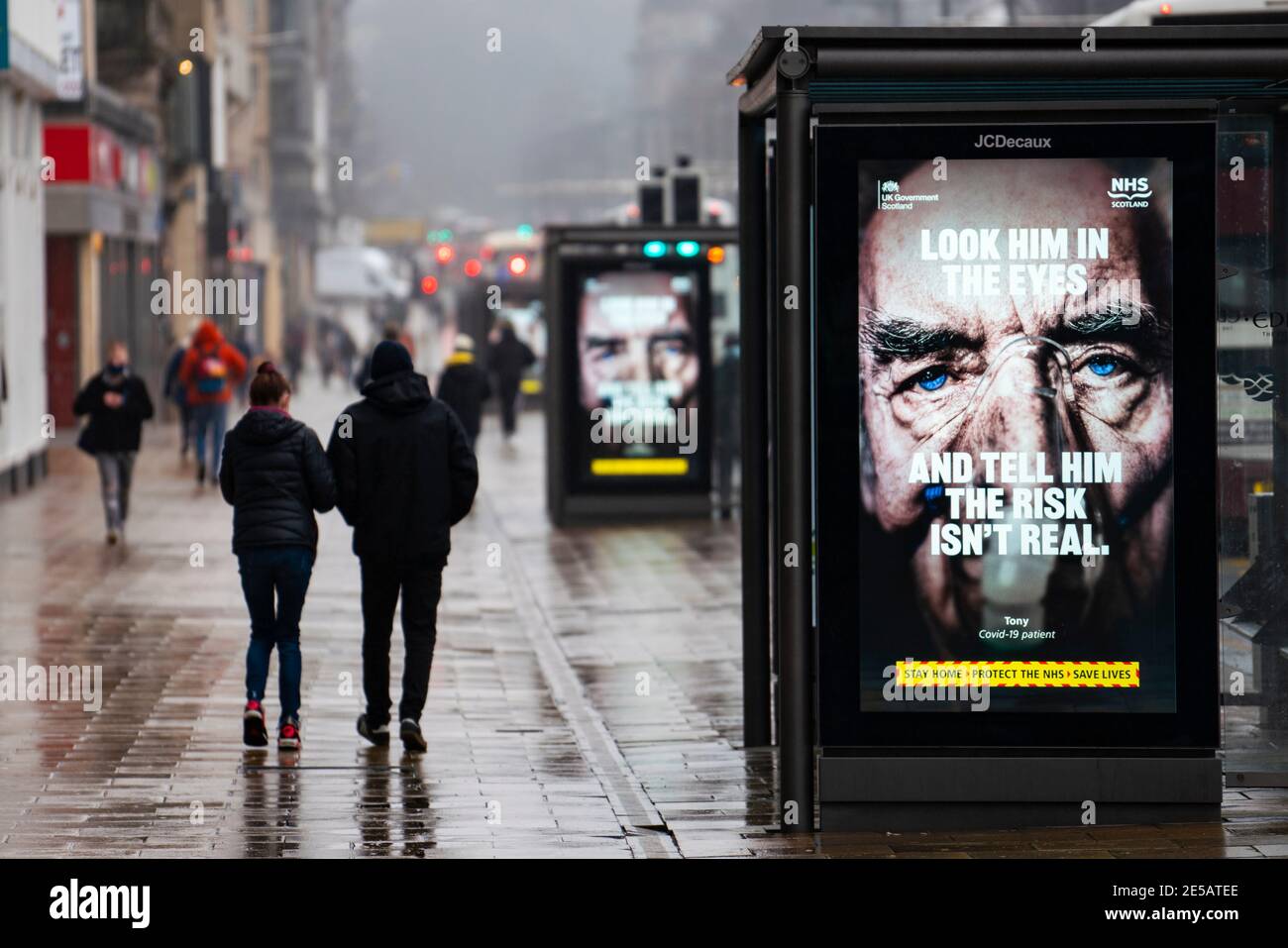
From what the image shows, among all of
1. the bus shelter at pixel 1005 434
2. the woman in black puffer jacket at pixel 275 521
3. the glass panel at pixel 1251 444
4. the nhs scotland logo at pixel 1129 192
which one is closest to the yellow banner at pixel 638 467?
the woman in black puffer jacket at pixel 275 521

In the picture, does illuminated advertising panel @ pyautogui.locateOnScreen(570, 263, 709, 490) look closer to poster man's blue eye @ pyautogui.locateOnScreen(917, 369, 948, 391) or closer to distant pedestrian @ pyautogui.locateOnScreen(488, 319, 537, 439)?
distant pedestrian @ pyautogui.locateOnScreen(488, 319, 537, 439)

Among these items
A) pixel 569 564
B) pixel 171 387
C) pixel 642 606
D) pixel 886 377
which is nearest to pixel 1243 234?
pixel 886 377

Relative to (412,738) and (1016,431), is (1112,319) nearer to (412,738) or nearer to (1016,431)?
(1016,431)

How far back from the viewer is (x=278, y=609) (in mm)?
10930

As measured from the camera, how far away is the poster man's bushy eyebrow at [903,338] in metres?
8.72

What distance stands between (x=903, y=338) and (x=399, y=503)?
2.98 m

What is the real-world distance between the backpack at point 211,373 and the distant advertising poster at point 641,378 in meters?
4.34

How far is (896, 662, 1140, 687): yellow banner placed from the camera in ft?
28.7

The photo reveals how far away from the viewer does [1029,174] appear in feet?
28.5

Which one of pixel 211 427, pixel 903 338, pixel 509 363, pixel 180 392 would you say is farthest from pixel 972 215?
pixel 509 363

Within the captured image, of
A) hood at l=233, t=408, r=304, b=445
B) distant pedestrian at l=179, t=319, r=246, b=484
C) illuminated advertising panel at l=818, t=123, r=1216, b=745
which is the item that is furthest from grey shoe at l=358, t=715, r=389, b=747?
distant pedestrian at l=179, t=319, r=246, b=484

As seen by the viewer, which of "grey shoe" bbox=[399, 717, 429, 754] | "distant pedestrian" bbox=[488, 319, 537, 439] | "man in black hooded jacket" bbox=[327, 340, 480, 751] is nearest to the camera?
"grey shoe" bbox=[399, 717, 429, 754]

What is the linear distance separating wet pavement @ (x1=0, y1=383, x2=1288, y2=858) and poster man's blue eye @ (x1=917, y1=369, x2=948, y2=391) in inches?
61.5

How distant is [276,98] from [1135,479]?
79.1 m
